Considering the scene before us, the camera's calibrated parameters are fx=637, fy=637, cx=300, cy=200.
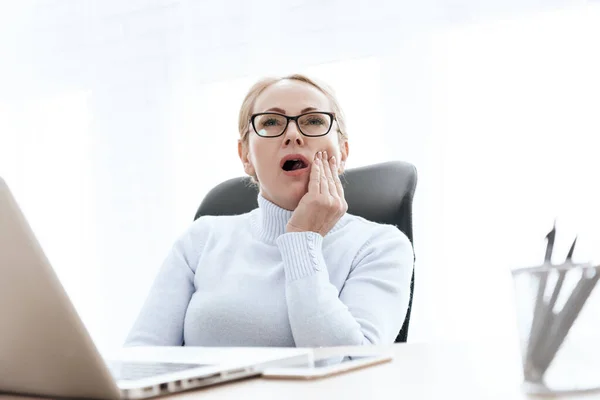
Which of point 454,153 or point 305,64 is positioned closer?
point 454,153

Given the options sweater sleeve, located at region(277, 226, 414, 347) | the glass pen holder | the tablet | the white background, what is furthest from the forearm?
the white background

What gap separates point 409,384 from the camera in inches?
19.9

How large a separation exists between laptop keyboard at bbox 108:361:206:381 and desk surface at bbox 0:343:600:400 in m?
0.05

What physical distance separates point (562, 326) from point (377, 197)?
3.10 feet

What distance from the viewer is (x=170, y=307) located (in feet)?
4.05

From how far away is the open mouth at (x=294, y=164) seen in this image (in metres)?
1.33

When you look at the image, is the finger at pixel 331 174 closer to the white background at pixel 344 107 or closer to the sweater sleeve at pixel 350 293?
the sweater sleeve at pixel 350 293

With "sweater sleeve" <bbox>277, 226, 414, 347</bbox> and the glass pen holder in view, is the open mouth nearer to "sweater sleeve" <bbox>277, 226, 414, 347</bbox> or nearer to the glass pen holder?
"sweater sleeve" <bbox>277, 226, 414, 347</bbox>

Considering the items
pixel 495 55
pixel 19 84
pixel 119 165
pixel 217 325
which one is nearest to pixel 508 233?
pixel 495 55

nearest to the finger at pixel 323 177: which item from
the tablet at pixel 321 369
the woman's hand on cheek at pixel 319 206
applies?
the woman's hand on cheek at pixel 319 206

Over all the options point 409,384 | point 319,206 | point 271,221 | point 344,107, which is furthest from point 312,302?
point 344,107

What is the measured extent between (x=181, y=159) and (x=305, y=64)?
0.67 m

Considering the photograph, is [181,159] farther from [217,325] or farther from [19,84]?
[217,325]

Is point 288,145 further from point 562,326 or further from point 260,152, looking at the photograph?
point 562,326
